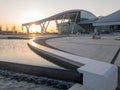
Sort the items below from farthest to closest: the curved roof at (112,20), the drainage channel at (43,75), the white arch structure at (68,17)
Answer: the white arch structure at (68,17) → the curved roof at (112,20) → the drainage channel at (43,75)

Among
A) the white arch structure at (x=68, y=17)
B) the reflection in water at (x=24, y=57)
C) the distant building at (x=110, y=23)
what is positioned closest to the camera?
the reflection in water at (x=24, y=57)

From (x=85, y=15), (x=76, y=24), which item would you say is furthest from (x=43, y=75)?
(x=76, y=24)

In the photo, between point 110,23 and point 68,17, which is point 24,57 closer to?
point 110,23

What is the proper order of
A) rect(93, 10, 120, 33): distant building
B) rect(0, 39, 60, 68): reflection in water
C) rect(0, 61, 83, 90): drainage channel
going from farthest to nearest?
rect(93, 10, 120, 33): distant building → rect(0, 39, 60, 68): reflection in water → rect(0, 61, 83, 90): drainage channel

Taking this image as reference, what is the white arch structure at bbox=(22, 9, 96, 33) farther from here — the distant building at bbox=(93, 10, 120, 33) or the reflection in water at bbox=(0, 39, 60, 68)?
the reflection in water at bbox=(0, 39, 60, 68)

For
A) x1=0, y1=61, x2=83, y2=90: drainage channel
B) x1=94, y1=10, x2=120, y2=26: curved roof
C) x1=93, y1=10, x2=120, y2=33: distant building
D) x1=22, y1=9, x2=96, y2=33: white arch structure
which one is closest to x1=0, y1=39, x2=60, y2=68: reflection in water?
x1=0, y1=61, x2=83, y2=90: drainage channel

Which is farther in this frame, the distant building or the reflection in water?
the distant building

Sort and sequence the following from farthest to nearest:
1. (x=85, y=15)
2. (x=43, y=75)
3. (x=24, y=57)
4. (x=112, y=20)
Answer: (x=85, y=15)
(x=112, y=20)
(x=24, y=57)
(x=43, y=75)

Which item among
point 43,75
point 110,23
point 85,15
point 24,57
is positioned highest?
point 85,15

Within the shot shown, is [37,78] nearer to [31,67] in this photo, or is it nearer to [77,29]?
[31,67]

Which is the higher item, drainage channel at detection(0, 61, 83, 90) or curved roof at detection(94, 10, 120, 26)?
curved roof at detection(94, 10, 120, 26)

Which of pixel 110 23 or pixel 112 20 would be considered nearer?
pixel 110 23

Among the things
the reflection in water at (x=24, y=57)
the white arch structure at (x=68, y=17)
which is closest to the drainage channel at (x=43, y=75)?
the reflection in water at (x=24, y=57)

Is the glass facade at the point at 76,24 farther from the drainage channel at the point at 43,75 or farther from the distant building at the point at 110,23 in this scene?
the drainage channel at the point at 43,75
